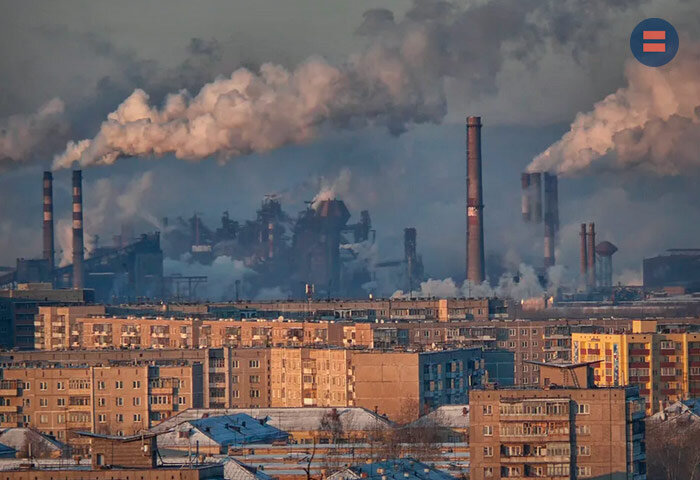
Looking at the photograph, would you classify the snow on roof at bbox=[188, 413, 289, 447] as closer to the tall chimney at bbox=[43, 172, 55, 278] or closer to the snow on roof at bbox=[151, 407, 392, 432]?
Answer: the snow on roof at bbox=[151, 407, 392, 432]

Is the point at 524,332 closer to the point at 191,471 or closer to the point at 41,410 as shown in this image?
the point at 41,410

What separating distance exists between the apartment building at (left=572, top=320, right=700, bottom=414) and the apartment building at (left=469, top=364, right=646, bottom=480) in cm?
2395

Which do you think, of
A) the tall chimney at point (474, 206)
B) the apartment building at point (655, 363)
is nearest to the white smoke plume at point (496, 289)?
the tall chimney at point (474, 206)

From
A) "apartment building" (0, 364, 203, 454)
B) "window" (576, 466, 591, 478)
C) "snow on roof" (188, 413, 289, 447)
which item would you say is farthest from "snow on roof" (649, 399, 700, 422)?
"apartment building" (0, 364, 203, 454)

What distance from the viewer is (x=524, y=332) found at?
81562 mm

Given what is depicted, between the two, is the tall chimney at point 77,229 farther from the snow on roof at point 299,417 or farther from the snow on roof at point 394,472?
the snow on roof at point 394,472

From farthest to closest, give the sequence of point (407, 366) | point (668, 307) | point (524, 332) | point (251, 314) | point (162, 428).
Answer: point (668, 307)
point (251, 314)
point (524, 332)
point (407, 366)
point (162, 428)

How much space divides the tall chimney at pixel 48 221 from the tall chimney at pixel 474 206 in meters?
22.8

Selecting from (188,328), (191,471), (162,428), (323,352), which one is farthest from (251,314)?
(191,471)

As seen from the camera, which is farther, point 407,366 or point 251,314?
point 251,314

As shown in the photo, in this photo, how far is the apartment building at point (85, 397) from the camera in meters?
61.7

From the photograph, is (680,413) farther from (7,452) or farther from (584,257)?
(584,257)

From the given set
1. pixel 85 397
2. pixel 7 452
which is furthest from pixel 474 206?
pixel 7 452

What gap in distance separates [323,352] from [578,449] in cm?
2534
